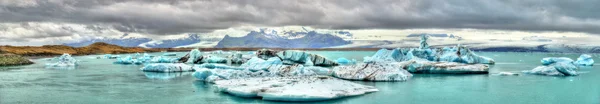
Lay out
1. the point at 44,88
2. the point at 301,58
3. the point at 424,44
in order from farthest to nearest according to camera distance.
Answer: the point at 424,44 → the point at 301,58 → the point at 44,88

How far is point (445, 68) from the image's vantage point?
2988cm

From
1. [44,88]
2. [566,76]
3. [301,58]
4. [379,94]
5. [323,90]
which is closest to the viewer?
[323,90]

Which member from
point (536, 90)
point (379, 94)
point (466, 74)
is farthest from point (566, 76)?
point (379, 94)

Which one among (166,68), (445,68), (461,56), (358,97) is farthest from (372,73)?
(461,56)

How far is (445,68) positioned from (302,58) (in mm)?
13868

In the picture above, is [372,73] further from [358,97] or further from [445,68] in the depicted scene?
[445,68]

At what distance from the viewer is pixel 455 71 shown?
29656 mm

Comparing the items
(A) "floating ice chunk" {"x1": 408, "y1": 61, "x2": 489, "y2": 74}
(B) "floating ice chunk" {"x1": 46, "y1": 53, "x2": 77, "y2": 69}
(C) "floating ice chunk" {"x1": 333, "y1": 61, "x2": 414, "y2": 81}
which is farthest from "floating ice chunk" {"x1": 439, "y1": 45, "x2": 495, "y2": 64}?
(B) "floating ice chunk" {"x1": 46, "y1": 53, "x2": 77, "y2": 69}

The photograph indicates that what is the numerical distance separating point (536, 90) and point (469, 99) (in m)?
4.83

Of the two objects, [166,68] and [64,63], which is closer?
[166,68]

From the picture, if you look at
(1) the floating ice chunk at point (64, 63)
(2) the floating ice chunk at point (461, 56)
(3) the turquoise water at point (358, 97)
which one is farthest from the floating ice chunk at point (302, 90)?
(2) the floating ice chunk at point (461, 56)

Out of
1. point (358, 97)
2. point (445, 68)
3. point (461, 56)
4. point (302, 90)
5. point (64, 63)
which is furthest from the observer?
point (461, 56)

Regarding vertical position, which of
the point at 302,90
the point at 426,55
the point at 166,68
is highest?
the point at 426,55

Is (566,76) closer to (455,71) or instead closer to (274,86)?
(455,71)
